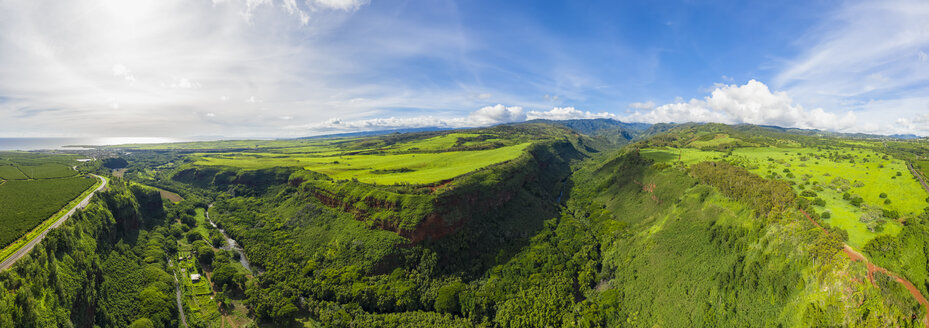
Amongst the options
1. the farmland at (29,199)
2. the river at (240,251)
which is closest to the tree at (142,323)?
the farmland at (29,199)

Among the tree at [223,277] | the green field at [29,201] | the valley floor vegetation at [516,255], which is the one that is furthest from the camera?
the tree at [223,277]

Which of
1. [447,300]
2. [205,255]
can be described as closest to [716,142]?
[447,300]

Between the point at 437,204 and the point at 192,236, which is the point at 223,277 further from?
the point at 437,204

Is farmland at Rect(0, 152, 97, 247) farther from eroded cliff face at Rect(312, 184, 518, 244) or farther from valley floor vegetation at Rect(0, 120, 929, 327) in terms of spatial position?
eroded cliff face at Rect(312, 184, 518, 244)

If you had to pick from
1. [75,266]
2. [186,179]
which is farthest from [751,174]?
[186,179]

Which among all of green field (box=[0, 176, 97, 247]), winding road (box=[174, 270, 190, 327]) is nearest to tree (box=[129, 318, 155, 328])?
winding road (box=[174, 270, 190, 327])

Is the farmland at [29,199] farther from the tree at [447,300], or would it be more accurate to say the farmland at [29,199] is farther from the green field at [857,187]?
the green field at [857,187]

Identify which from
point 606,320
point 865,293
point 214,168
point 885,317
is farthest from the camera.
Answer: point 214,168

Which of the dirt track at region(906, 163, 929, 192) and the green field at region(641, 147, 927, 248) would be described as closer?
the green field at region(641, 147, 927, 248)

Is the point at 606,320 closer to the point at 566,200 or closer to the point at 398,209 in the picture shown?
the point at 398,209
